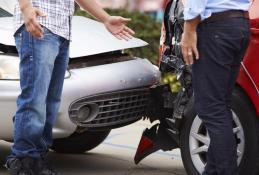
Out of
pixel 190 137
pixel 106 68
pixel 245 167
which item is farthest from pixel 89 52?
pixel 245 167

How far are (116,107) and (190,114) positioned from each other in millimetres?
627

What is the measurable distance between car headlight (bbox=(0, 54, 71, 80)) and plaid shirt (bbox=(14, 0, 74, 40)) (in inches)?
18.7

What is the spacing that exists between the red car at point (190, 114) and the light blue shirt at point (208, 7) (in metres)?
0.66

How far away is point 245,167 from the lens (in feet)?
14.8

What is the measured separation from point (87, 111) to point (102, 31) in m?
0.79

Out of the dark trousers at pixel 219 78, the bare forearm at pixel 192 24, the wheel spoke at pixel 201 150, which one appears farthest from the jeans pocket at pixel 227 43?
the wheel spoke at pixel 201 150

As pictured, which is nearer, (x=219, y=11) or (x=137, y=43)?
(x=219, y=11)

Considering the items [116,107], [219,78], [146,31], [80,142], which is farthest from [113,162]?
[146,31]

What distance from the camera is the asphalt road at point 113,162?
544cm

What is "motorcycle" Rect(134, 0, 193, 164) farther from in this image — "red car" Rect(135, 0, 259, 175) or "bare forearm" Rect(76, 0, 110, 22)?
"bare forearm" Rect(76, 0, 110, 22)

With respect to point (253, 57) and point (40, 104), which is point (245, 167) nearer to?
point (253, 57)

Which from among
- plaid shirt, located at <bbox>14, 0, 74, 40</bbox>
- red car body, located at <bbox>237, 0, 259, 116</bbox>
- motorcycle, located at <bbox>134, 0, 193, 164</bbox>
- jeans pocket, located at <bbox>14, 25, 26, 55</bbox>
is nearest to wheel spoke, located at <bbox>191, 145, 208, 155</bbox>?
motorcycle, located at <bbox>134, 0, 193, 164</bbox>

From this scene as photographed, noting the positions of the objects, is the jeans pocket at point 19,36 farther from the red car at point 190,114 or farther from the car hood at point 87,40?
the red car at point 190,114

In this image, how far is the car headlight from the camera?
484 cm
